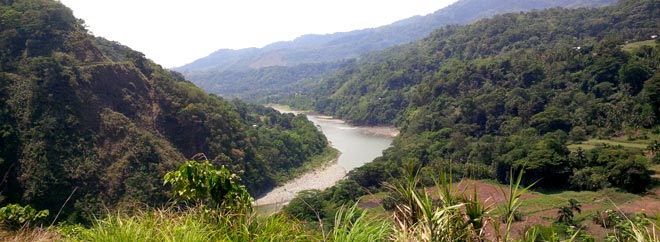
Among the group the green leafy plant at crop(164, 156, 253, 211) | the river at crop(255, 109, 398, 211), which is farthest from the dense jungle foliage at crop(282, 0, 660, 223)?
the green leafy plant at crop(164, 156, 253, 211)

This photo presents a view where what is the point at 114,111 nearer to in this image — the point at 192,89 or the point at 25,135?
the point at 25,135

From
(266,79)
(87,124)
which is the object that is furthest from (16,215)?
(266,79)

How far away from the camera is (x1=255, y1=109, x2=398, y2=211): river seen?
30.7m

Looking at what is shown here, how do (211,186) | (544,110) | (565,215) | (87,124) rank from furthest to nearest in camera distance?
(544,110)
(87,124)
(565,215)
(211,186)

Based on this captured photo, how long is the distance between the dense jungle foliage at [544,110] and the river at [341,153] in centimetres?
303

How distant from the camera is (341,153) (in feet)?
145

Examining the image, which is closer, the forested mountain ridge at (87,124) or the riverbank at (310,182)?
the forested mountain ridge at (87,124)

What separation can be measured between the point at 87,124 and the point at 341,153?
25.4 meters

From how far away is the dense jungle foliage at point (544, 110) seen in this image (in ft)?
81.1

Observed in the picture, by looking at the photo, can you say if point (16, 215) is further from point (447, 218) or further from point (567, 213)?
point (567, 213)

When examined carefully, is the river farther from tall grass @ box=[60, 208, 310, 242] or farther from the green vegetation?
tall grass @ box=[60, 208, 310, 242]

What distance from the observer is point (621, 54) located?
1389 inches

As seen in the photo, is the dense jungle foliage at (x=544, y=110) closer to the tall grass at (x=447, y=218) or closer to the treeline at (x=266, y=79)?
the tall grass at (x=447, y=218)

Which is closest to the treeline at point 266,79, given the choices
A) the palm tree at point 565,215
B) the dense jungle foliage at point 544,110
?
the dense jungle foliage at point 544,110
